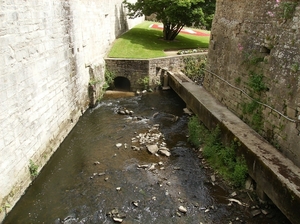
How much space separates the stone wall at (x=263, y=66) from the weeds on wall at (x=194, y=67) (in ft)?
15.7

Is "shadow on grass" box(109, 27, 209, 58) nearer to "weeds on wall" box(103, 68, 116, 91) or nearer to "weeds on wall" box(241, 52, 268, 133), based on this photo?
"weeds on wall" box(103, 68, 116, 91)

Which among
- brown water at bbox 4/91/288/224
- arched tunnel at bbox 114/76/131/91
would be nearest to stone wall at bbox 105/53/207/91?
arched tunnel at bbox 114/76/131/91

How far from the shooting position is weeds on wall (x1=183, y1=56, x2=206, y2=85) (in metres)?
15.1

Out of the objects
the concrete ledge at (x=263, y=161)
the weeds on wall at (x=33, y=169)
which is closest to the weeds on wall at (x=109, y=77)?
the concrete ledge at (x=263, y=161)

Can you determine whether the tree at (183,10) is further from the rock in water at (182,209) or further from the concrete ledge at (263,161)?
the rock in water at (182,209)

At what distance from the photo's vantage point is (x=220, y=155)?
771 centimetres

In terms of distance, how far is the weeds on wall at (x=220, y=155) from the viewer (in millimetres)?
6840

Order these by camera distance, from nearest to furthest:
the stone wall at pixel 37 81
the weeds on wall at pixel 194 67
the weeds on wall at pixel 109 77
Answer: the stone wall at pixel 37 81 → the weeds on wall at pixel 109 77 → the weeds on wall at pixel 194 67

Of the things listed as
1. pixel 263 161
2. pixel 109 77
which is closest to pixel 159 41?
pixel 109 77

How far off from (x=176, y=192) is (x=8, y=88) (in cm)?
443

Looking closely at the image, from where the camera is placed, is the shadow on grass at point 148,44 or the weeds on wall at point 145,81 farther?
the shadow on grass at point 148,44

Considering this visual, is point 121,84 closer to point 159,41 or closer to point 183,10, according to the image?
point 159,41

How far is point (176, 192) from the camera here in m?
6.73

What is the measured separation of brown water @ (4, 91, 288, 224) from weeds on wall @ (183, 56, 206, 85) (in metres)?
5.72
